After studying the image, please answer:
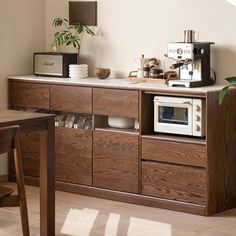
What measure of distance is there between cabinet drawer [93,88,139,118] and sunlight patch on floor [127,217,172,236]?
34.5 inches

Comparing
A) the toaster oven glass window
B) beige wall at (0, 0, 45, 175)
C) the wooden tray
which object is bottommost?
the toaster oven glass window

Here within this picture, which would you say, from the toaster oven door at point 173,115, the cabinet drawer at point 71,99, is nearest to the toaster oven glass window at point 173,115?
the toaster oven door at point 173,115

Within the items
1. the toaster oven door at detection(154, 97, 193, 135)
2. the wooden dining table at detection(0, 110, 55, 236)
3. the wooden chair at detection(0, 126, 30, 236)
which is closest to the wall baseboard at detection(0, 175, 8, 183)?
the toaster oven door at detection(154, 97, 193, 135)

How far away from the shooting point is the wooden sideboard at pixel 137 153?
193 inches

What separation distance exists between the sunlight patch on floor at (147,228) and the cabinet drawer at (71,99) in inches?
44.3

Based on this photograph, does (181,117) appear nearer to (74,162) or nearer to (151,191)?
(151,191)

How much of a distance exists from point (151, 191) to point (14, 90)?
1613 mm

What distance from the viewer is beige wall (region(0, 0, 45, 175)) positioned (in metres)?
5.92

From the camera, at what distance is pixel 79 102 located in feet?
18.0

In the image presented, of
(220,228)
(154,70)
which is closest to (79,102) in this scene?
(154,70)

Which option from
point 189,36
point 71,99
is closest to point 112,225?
point 71,99

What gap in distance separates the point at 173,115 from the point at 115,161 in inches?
24.4

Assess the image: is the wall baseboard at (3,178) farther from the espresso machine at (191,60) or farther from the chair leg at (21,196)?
the chair leg at (21,196)

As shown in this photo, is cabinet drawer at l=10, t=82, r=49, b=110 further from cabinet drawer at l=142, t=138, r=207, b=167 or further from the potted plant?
cabinet drawer at l=142, t=138, r=207, b=167
